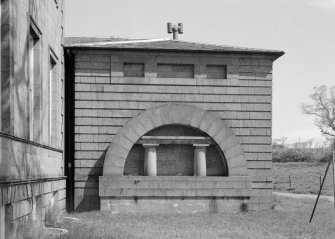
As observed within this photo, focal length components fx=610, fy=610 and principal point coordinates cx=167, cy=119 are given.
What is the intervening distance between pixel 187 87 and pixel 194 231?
736cm

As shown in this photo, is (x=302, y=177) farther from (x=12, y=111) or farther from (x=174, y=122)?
(x=12, y=111)

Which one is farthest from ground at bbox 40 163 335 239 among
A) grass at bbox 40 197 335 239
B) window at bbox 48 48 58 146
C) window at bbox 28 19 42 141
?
window at bbox 48 48 58 146

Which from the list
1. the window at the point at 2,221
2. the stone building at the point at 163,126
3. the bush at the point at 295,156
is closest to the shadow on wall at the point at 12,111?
the window at the point at 2,221

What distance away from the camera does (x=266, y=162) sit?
22453 millimetres

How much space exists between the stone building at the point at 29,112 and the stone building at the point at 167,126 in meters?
1.86

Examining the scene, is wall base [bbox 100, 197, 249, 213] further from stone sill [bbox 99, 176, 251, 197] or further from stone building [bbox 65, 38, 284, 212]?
stone sill [bbox 99, 176, 251, 197]

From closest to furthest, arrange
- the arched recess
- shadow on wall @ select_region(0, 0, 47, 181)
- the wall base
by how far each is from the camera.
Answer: shadow on wall @ select_region(0, 0, 47, 181), the wall base, the arched recess

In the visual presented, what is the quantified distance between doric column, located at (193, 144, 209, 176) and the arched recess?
59cm

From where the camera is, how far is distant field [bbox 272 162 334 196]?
40.2 meters

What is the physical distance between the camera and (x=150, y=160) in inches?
856

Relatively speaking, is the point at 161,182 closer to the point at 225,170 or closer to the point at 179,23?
the point at 225,170

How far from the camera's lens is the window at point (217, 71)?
22.5 meters

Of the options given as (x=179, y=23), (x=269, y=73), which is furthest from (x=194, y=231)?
(x=179, y=23)

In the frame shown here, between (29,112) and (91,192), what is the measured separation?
26.6ft
